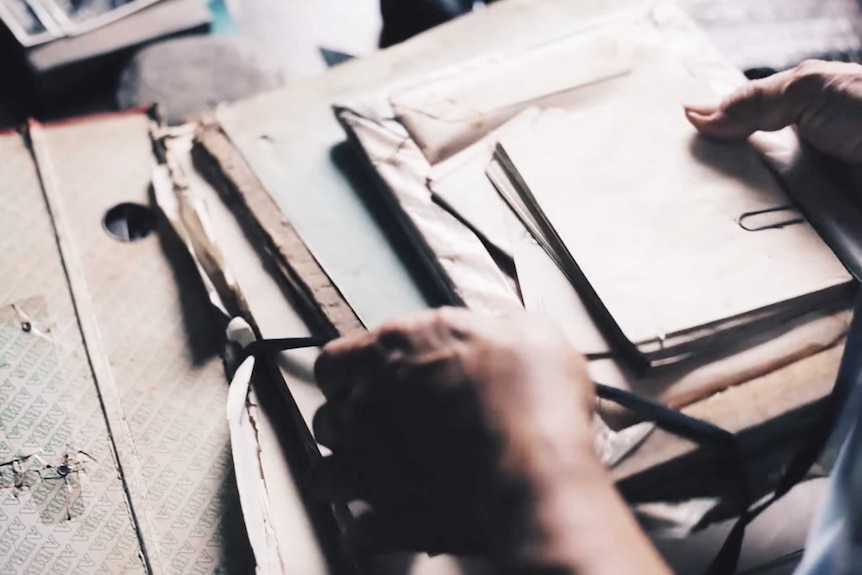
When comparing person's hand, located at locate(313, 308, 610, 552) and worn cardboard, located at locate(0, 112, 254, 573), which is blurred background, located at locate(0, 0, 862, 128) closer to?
worn cardboard, located at locate(0, 112, 254, 573)

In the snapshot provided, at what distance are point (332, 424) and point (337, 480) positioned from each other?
0.12 ft

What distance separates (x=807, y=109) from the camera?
668 millimetres

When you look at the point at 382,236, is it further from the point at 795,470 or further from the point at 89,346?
the point at 795,470

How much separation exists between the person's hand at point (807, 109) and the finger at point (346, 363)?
0.38 meters

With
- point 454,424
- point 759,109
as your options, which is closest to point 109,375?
point 454,424

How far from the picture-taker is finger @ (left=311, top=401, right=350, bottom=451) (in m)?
0.52

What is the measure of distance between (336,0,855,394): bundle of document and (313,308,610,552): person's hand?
14 cm

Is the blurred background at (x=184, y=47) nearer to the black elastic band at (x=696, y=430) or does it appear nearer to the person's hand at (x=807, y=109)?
the person's hand at (x=807, y=109)

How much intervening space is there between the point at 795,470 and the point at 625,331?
0.16m

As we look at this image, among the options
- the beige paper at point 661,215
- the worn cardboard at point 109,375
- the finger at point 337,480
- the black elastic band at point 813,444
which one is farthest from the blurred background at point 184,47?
the finger at point 337,480

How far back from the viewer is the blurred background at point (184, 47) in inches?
36.6

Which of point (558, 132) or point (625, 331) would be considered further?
point (558, 132)

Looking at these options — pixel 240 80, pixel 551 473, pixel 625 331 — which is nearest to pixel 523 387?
pixel 551 473

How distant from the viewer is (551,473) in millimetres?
434
